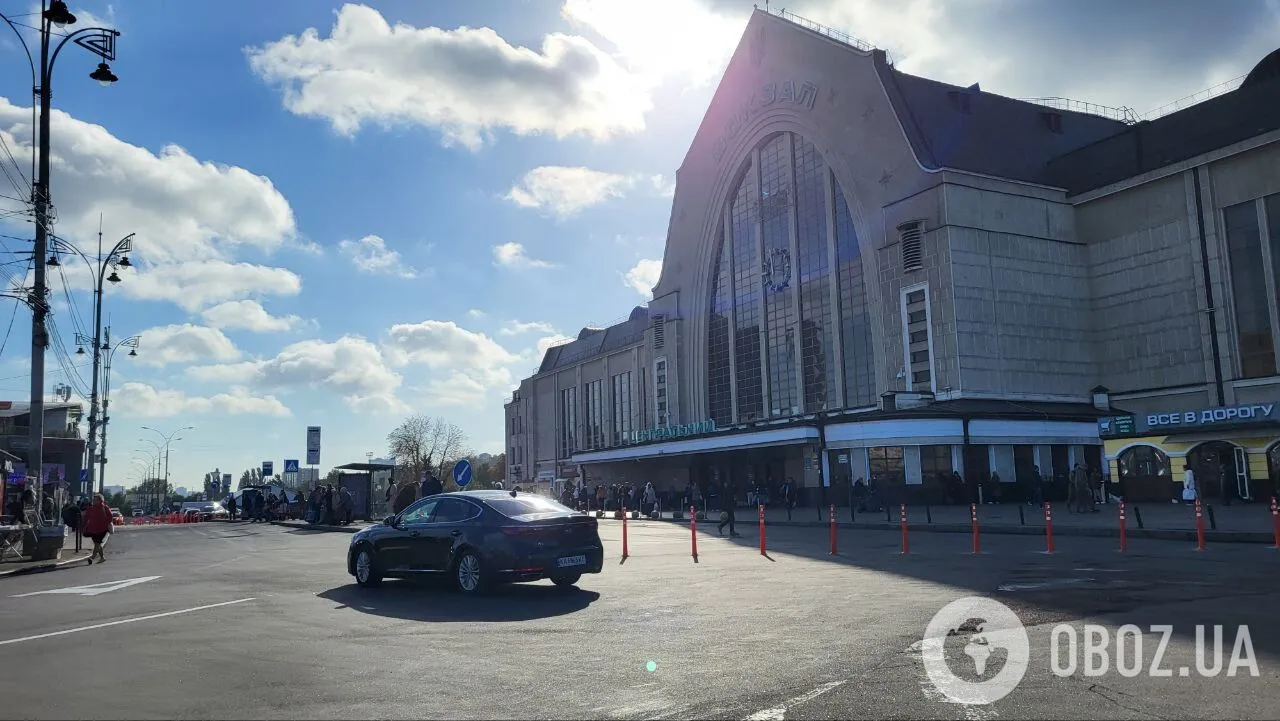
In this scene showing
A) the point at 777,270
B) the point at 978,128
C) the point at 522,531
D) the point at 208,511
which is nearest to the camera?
the point at 522,531

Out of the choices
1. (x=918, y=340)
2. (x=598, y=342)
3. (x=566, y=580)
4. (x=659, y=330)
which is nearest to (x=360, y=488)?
(x=566, y=580)

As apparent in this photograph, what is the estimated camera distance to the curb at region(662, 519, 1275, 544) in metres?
19.3

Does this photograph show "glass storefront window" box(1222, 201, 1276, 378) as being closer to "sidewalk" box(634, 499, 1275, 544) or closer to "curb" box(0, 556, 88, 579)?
"sidewalk" box(634, 499, 1275, 544)

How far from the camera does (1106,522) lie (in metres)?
25.0

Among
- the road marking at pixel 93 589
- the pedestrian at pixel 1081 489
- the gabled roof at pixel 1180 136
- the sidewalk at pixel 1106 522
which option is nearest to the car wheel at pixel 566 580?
the road marking at pixel 93 589

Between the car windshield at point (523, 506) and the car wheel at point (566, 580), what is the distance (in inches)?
37.2

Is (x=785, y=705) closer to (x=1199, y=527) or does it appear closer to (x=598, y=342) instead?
(x=1199, y=527)

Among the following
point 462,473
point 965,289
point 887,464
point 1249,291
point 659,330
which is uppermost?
point 659,330

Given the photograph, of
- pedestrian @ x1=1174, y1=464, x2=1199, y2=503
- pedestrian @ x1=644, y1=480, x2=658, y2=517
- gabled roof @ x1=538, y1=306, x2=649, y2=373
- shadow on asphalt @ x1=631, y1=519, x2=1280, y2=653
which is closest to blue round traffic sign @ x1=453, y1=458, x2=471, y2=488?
shadow on asphalt @ x1=631, y1=519, x2=1280, y2=653

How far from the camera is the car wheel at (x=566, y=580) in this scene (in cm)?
1297

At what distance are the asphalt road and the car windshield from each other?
1159 mm

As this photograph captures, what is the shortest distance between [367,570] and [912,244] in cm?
4056

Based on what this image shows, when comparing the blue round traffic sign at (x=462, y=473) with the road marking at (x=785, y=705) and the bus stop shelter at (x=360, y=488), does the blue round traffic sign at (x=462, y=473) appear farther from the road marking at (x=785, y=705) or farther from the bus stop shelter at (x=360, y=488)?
the road marking at (x=785, y=705)

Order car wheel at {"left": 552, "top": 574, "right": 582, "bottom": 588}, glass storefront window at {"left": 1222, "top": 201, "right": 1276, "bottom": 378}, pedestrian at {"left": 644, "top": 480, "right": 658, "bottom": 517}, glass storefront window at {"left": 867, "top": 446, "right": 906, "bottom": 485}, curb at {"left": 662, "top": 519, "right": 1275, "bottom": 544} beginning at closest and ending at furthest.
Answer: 1. car wheel at {"left": 552, "top": 574, "right": 582, "bottom": 588}
2. curb at {"left": 662, "top": 519, "right": 1275, "bottom": 544}
3. glass storefront window at {"left": 867, "top": 446, "right": 906, "bottom": 485}
4. glass storefront window at {"left": 1222, "top": 201, "right": 1276, "bottom": 378}
5. pedestrian at {"left": 644, "top": 480, "right": 658, "bottom": 517}
